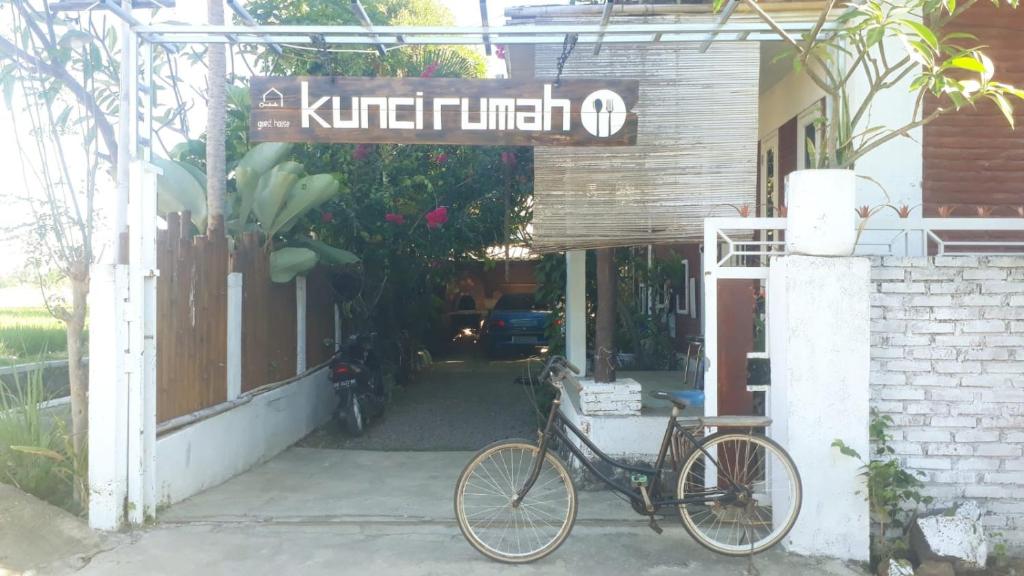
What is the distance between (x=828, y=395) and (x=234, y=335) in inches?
198

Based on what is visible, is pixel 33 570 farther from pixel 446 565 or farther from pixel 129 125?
pixel 129 125

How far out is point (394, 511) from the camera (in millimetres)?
6410

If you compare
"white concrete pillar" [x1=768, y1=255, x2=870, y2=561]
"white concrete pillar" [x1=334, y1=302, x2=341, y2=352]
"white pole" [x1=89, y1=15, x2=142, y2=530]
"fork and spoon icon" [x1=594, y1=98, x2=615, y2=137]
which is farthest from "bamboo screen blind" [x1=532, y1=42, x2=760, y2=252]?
"white concrete pillar" [x1=334, y1=302, x2=341, y2=352]

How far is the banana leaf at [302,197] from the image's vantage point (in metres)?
8.48

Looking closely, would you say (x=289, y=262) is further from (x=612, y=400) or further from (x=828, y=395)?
(x=828, y=395)

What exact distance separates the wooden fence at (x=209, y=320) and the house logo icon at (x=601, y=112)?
127 inches

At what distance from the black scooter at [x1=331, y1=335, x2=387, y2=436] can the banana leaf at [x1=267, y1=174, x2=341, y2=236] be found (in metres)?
1.85

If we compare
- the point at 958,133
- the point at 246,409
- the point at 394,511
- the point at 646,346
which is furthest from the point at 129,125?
the point at 646,346

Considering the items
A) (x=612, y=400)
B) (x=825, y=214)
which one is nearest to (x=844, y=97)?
(x=825, y=214)

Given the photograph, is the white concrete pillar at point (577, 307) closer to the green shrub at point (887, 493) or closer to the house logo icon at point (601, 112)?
the house logo icon at point (601, 112)

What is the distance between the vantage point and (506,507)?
5246 millimetres

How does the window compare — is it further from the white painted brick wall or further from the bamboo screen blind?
the white painted brick wall

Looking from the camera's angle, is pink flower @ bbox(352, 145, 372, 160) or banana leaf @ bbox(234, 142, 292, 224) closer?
banana leaf @ bbox(234, 142, 292, 224)

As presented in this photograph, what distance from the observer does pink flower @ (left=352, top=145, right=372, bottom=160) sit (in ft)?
34.7
